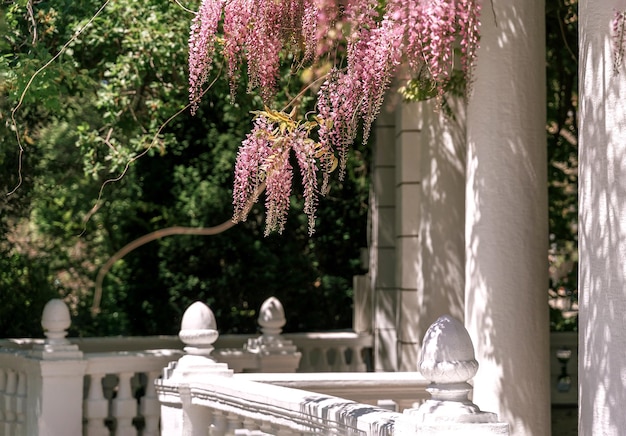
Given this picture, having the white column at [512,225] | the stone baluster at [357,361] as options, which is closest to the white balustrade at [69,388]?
the stone baluster at [357,361]

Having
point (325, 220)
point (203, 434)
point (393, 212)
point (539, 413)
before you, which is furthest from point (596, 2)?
point (325, 220)

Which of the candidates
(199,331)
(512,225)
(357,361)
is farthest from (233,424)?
(357,361)

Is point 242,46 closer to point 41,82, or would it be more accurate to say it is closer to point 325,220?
point 41,82

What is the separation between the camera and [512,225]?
6.08 meters

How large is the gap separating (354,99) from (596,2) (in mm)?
1518

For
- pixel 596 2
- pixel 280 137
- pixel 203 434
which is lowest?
pixel 203 434

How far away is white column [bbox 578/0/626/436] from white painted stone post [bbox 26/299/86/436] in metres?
4.39

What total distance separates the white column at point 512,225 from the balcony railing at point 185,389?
2.73 ft

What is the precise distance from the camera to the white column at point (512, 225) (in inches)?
238

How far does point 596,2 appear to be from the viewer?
4.74m

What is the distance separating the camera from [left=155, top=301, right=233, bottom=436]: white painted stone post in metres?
7.04

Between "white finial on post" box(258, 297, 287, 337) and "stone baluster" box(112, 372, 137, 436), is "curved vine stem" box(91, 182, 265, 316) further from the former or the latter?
"stone baluster" box(112, 372, 137, 436)

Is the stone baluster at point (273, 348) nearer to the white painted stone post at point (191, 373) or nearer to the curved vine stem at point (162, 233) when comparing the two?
the white painted stone post at point (191, 373)

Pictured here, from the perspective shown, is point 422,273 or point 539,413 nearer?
point 539,413
